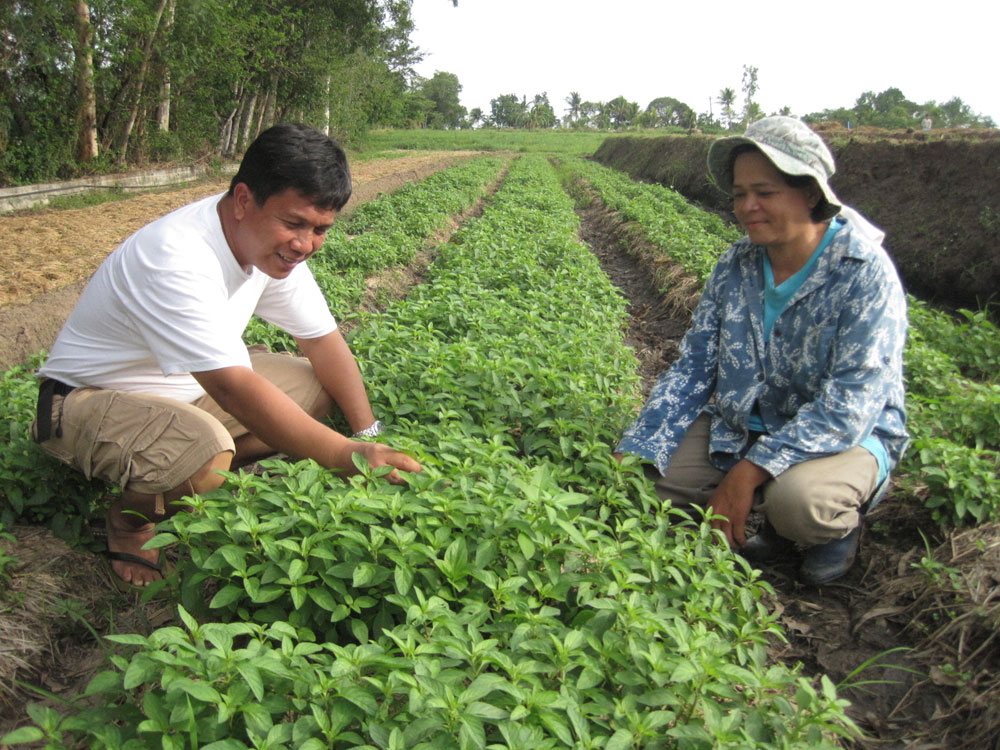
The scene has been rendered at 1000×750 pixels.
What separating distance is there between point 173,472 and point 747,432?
2.40 metres

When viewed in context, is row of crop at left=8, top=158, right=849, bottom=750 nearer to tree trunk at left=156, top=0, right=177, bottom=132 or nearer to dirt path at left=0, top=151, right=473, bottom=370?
dirt path at left=0, top=151, right=473, bottom=370

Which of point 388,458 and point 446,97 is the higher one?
point 446,97

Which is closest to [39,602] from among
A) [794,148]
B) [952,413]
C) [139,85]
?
[794,148]

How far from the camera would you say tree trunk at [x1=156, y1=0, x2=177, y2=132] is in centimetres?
1448

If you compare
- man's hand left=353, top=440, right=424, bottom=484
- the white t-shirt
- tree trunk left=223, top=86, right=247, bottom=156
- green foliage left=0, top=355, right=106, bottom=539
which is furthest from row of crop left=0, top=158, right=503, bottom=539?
tree trunk left=223, top=86, right=247, bottom=156

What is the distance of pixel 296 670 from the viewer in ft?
5.63

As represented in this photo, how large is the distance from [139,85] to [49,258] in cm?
943

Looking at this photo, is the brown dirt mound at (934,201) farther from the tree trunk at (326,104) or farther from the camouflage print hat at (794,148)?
the tree trunk at (326,104)

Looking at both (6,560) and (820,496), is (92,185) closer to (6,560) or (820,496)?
(6,560)

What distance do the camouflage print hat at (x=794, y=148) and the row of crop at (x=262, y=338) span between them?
3048 millimetres

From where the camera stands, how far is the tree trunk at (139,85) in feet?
46.5

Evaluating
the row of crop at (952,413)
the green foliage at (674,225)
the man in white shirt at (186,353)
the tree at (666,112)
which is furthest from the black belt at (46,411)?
the tree at (666,112)

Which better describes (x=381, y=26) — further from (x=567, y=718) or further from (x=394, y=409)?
(x=567, y=718)

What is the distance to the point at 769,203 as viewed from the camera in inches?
112
